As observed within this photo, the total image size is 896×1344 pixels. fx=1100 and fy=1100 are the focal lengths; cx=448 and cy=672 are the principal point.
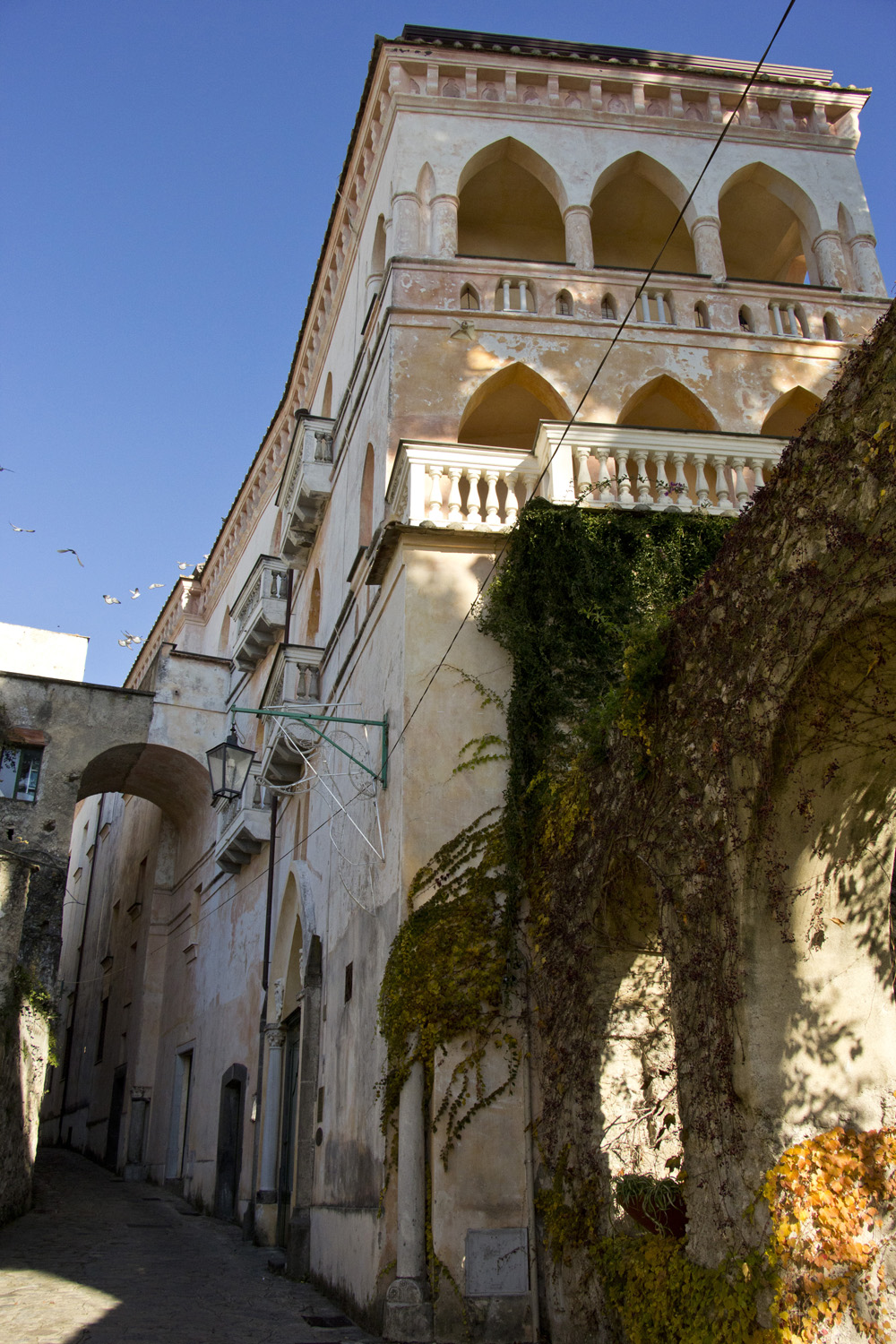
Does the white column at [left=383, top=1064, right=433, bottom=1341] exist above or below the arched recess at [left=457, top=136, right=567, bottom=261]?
below

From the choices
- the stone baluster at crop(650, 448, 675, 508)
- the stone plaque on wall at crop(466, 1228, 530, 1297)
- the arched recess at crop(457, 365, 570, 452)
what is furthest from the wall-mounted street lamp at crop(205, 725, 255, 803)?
the stone plaque on wall at crop(466, 1228, 530, 1297)

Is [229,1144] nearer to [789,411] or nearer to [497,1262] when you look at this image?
[497,1262]

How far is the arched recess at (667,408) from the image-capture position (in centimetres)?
1260

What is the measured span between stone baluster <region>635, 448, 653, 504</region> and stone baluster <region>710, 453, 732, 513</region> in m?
0.63

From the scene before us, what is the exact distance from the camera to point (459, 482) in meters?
10.3

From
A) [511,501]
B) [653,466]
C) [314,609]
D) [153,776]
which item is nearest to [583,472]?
[511,501]

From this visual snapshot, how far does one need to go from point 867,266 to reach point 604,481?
6.69 meters

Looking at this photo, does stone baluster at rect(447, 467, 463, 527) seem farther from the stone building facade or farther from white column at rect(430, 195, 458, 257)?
white column at rect(430, 195, 458, 257)

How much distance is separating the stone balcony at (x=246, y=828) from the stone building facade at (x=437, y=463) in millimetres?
66

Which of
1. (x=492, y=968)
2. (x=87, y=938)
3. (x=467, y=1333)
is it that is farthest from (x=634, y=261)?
(x=87, y=938)

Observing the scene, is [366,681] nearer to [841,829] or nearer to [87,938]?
[841,829]

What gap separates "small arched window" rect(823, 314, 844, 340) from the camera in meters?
13.4

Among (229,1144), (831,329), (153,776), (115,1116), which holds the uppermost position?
(831,329)

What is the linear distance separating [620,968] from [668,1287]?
85.2 inches
